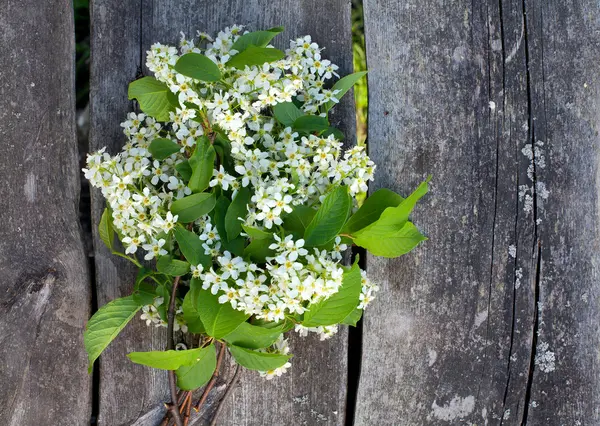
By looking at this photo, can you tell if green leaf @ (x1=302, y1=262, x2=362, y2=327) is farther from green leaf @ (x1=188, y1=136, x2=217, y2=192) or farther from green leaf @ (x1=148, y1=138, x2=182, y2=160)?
green leaf @ (x1=148, y1=138, x2=182, y2=160)

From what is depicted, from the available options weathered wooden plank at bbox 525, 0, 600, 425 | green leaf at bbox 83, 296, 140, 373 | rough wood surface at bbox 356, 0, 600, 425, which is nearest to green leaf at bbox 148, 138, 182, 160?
green leaf at bbox 83, 296, 140, 373

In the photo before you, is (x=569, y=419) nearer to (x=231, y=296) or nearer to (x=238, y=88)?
(x=231, y=296)

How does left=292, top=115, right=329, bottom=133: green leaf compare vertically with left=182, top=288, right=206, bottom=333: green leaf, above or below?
above

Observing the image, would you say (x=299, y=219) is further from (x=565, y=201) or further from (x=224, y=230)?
(x=565, y=201)

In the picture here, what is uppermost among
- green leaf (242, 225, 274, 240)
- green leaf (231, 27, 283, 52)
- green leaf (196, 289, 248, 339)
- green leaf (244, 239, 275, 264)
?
green leaf (231, 27, 283, 52)

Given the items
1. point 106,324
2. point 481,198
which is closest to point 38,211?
point 106,324

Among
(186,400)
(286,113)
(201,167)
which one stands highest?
(286,113)
